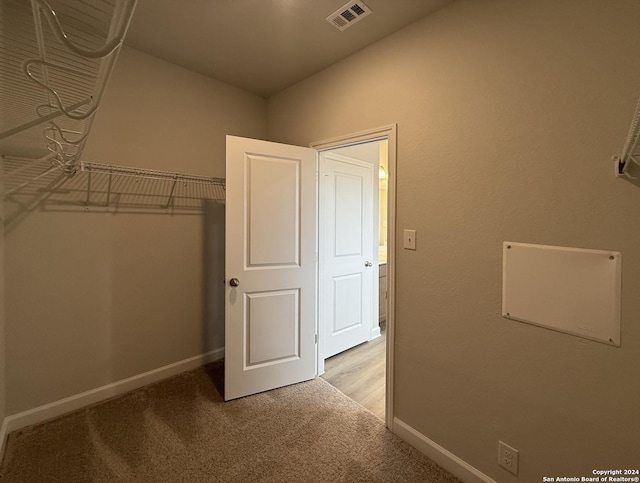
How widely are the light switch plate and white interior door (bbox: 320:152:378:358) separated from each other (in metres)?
0.97

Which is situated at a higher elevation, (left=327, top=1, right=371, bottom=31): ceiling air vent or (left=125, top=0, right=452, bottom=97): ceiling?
(left=125, top=0, right=452, bottom=97): ceiling

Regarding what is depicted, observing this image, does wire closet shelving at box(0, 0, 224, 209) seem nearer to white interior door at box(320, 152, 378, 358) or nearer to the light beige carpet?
white interior door at box(320, 152, 378, 358)

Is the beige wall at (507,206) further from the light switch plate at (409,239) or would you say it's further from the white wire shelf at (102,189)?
the white wire shelf at (102,189)

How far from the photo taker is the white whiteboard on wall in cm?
113

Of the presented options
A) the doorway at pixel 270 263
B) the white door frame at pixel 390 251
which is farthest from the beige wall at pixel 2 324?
the white door frame at pixel 390 251

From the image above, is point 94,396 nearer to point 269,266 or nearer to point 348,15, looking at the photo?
point 269,266

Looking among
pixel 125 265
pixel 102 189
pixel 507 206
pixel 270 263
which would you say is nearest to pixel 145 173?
pixel 102 189

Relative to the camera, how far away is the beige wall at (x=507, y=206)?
1.12 metres

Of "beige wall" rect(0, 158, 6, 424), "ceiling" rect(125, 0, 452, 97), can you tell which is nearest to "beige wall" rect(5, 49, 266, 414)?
"beige wall" rect(0, 158, 6, 424)

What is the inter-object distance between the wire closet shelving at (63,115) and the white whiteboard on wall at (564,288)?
1.64 m

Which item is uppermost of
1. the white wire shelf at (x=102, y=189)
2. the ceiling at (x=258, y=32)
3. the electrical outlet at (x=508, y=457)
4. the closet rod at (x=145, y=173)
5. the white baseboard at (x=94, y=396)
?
the ceiling at (x=258, y=32)

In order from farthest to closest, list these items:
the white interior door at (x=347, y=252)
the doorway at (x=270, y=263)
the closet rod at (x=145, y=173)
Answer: the white interior door at (x=347, y=252) < the doorway at (x=270, y=263) < the closet rod at (x=145, y=173)

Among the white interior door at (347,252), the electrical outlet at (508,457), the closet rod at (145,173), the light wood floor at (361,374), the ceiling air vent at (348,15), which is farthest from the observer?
the white interior door at (347,252)

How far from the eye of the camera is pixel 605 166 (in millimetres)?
1131
